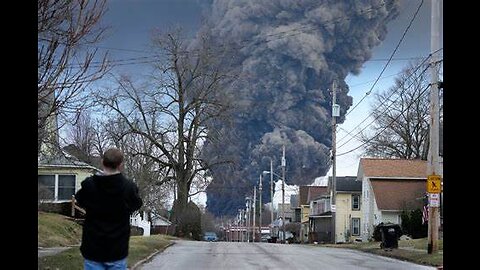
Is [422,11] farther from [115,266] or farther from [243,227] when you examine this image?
[243,227]

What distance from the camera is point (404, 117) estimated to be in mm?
34406

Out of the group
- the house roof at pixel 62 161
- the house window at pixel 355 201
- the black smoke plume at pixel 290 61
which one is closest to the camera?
the black smoke plume at pixel 290 61

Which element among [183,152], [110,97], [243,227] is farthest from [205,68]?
[243,227]

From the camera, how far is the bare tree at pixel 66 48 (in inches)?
316

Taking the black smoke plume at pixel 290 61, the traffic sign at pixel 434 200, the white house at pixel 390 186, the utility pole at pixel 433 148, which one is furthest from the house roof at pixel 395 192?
the black smoke plume at pixel 290 61

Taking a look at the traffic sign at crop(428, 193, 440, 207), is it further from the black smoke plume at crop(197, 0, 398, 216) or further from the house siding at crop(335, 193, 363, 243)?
the house siding at crop(335, 193, 363, 243)

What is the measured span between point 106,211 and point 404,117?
31.4 metres

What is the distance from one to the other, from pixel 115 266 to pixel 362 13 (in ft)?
38.6

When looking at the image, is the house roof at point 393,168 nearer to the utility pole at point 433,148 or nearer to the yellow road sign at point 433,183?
the utility pole at point 433,148

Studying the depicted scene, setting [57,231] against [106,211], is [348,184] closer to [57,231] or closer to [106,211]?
[57,231]

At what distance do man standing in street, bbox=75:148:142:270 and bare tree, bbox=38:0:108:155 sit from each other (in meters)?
3.93

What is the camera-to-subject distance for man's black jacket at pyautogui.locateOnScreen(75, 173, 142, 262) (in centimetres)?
430

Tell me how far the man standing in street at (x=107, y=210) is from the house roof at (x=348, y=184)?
4850 centimetres

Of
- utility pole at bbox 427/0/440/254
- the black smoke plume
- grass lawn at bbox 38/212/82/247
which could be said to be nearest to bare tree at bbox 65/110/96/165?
grass lawn at bbox 38/212/82/247
